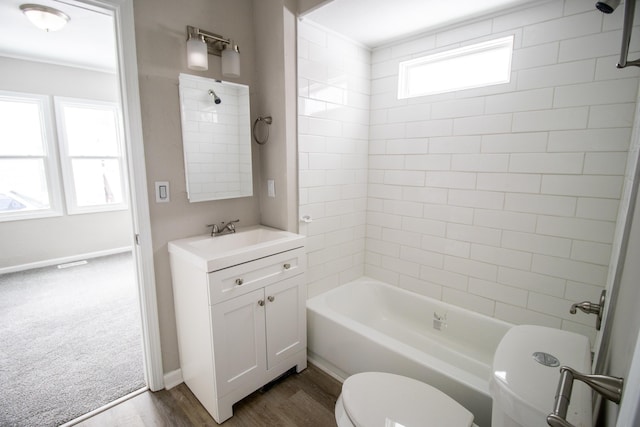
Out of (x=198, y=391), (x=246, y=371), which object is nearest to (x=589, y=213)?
(x=246, y=371)

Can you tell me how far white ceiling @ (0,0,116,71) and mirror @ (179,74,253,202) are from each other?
43.5 inches

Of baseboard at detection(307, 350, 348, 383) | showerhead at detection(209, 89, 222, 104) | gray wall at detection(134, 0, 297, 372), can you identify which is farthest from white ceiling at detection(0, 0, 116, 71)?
baseboard at detection(307, 350, 348, 383)

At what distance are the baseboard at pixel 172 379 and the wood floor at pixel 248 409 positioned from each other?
28 mm

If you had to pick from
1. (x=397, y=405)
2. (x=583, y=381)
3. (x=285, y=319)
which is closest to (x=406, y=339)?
(x=285, y=319)

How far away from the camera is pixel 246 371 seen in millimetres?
1776

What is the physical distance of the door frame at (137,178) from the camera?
161 centimetres

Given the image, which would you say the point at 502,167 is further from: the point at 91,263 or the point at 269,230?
the point at 91,263

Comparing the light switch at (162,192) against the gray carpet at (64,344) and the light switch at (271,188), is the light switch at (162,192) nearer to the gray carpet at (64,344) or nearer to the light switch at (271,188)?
the light switch at (271,188)

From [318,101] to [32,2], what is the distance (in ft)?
7.78

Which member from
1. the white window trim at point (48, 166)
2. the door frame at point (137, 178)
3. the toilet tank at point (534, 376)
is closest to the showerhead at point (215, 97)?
the door frame at point (137, 178)

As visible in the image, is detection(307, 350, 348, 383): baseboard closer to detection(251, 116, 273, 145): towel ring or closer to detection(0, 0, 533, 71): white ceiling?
detection(251, 116, 273, 145): towel ring

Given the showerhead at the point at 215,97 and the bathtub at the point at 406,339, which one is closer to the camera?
the bathtub at the point at 406,339

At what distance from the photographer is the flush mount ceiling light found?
93.2 inches

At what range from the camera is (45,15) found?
2.41m
